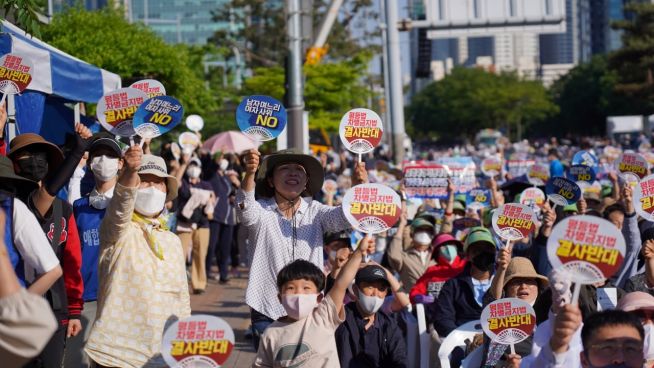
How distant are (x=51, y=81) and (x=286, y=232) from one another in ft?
13.7

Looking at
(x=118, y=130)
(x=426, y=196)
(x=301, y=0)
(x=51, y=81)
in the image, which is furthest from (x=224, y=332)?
(x=301, y=0)

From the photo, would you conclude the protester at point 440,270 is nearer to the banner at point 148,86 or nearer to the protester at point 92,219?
the banner at point 148,86

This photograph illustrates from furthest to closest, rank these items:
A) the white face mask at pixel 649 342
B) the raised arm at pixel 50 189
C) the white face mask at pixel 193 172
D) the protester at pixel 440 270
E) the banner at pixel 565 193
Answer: the white face mask at pixel 193 172 < the banner at pixel 565 193 < the protester at pixel 440 270 < the raised arm at pixel 50 189 < the white face mask at pixel 649 342

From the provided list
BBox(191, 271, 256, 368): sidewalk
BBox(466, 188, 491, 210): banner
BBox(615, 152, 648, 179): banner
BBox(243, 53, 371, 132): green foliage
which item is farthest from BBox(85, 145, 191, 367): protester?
BBox(243, 53, 371, 132): green foliage

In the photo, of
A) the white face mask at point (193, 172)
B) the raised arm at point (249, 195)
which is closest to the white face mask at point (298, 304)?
the raised arm at point (249, 195)

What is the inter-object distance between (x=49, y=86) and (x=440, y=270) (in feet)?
11.7

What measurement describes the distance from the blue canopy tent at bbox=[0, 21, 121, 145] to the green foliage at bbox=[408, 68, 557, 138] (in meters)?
101

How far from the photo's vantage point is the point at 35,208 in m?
5.94

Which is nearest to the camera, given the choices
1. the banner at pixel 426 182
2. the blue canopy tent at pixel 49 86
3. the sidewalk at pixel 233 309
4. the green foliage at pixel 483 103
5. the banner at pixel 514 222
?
the banner at pixel 514 222

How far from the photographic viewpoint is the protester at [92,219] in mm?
6543

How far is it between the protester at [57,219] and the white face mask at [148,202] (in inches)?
14.6

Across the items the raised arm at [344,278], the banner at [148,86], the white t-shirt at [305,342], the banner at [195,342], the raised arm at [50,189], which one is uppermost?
the banner at [148,86]

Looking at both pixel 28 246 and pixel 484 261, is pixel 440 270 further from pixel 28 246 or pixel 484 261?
pixel 28 246

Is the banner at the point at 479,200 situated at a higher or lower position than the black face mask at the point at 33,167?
lower
